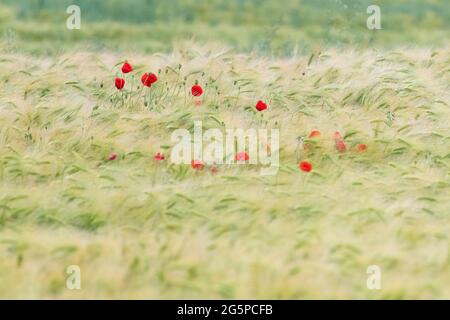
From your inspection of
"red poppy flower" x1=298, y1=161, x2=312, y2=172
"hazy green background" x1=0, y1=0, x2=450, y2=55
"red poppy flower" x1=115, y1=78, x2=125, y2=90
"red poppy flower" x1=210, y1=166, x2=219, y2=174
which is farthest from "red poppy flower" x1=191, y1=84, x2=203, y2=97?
"hazy green background" x1=0, y1=0, x2=450, y2=55

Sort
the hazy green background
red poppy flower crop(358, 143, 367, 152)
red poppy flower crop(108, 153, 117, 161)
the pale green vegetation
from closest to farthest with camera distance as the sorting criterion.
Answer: the pale green vegetation < red poppy flower crop(108, 153, 117, 161) < red poppy flower crop(358, 143, 367, 152) < the hazy green background

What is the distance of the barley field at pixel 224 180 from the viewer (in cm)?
323

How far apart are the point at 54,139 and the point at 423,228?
1.74m

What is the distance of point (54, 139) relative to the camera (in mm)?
4191

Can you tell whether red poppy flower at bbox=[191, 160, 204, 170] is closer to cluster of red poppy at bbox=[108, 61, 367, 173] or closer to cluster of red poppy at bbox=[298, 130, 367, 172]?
cluster of red poppy at bbox=[108, 61, 367, 173]

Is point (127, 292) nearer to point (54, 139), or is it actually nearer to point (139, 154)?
point (139, 154)

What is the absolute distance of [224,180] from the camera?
3.78 m

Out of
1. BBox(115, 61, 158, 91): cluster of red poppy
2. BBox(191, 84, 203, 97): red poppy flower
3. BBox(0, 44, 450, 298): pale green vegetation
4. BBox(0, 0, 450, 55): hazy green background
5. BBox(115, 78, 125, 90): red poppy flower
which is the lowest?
BBox(0, 44, 450, 298): pale green vegetation

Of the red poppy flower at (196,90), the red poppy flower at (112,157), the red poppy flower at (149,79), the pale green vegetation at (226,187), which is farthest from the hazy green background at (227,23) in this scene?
the red poppy flower at (112,157)

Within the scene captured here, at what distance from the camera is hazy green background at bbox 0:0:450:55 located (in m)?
6.51

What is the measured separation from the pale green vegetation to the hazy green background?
136 cm

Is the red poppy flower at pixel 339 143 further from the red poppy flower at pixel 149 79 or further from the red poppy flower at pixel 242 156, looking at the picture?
the red poppy flower at pixel 149 79

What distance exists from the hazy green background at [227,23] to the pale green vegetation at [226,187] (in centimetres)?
136
